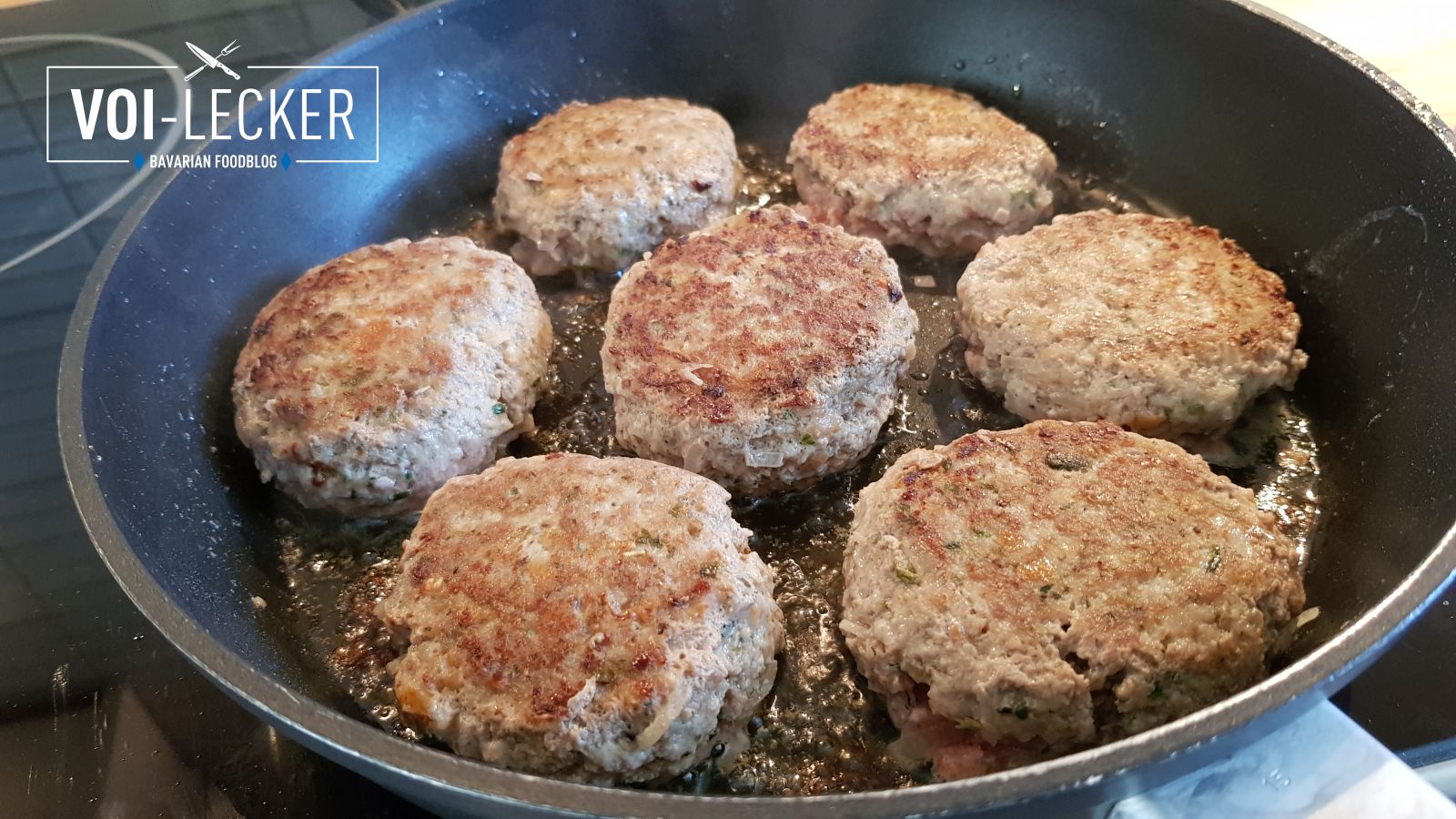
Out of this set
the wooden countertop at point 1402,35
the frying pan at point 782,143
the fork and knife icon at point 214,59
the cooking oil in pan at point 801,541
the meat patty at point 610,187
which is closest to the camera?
the frying pan at point 782,143

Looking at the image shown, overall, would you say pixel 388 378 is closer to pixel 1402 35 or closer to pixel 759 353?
pixel 759 353

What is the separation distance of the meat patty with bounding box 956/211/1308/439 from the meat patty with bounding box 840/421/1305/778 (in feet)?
0.61

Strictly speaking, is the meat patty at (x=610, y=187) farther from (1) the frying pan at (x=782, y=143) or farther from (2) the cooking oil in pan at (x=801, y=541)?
(1) the frying pan at (x=782, y=143)

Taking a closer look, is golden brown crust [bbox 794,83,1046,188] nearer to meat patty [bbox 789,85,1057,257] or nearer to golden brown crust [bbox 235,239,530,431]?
meat patty [bbox 789,85,1057,257]

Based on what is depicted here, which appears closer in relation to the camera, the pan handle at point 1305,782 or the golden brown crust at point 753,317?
the pan handle at point 1305,782

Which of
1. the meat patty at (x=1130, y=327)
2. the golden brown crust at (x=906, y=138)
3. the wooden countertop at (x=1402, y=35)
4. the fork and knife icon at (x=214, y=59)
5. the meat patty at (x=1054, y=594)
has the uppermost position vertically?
the wooden countertop at (x=1402, y=35)

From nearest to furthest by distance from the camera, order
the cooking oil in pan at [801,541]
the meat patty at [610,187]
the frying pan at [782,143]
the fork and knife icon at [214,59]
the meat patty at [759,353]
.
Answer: the frying pan at [782,143]
the cooking oil in pan at [801,541]
the meat patty at [759,353]
the meat patty at [610,187]
the fork and knife icon at [214,59]

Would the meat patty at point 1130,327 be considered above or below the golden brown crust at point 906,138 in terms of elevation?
below

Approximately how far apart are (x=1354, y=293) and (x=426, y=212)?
7.29 feet

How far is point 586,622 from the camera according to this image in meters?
1.56

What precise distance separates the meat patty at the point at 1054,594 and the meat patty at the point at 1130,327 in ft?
0.61

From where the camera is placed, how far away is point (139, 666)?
1827 millimetres

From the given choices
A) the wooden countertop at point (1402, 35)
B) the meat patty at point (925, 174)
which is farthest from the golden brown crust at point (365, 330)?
the wooden countertop at point (1402, 35)

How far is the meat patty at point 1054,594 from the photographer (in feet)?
4.91
